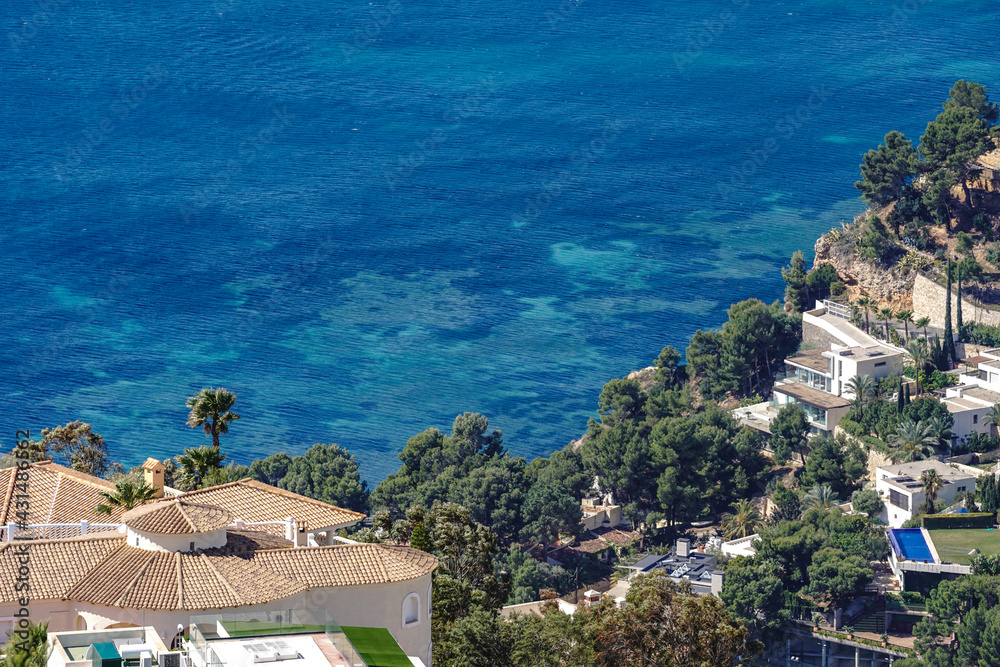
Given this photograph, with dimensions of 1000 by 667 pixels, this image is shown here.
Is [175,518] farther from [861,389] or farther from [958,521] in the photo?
[861,389]

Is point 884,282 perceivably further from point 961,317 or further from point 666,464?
point 666,464

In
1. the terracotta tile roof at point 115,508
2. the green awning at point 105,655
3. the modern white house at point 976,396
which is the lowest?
the green awning at point 105,655

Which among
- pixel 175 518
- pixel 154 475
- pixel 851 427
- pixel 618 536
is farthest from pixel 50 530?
pixel 851 427

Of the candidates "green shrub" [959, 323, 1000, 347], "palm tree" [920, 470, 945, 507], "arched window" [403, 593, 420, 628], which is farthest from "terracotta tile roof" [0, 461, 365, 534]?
"green shrub" [959, 323, 1000, 347]

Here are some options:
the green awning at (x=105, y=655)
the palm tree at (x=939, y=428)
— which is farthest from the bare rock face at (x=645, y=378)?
the green awning at (x=105, y=655)

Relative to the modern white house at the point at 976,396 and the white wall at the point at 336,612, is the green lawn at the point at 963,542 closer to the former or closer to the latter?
the modern white house at the point at 976,396

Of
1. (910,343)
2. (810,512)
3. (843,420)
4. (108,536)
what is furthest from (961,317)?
(108,536)
